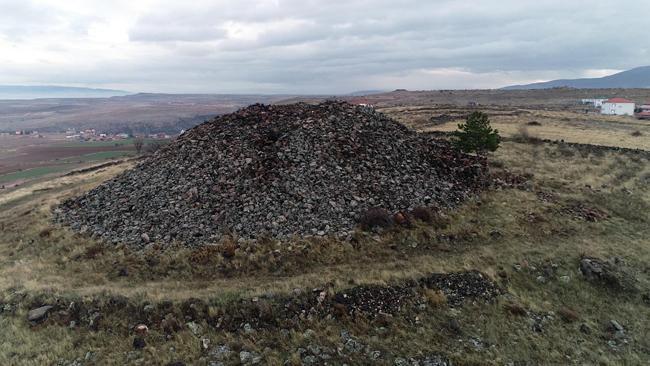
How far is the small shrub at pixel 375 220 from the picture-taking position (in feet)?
59.8

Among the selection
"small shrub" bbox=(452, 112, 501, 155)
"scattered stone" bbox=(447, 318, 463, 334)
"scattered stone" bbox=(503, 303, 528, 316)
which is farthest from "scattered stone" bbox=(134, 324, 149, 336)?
"small shrub" bbox=(452, 112, 501, 155)

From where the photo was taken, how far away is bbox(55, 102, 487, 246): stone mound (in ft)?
60.5

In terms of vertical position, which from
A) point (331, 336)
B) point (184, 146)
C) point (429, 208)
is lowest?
point (331, 336)

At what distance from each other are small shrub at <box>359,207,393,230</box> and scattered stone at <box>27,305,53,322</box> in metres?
12.7

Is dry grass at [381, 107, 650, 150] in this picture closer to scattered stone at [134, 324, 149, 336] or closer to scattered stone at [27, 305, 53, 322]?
scattered stone at [134, 324, 149, 336]

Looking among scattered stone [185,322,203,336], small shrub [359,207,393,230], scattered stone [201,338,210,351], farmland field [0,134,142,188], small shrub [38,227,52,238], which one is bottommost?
farmland field [0,134,142,188]

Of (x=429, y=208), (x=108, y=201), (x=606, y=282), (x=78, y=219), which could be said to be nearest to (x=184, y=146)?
(x=108, y=201)

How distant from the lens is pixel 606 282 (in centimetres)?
1493

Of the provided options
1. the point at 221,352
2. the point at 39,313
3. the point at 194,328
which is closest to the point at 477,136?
the point at 194,328

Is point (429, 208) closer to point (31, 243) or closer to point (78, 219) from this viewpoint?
point (78, 219)

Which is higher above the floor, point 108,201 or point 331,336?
point 108,201

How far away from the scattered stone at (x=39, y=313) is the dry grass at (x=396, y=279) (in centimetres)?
24

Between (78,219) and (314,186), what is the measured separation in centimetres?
1336

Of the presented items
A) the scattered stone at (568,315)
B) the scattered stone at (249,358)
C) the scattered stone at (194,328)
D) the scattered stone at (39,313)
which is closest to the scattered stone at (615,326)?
the scattered stone at (568,315)
